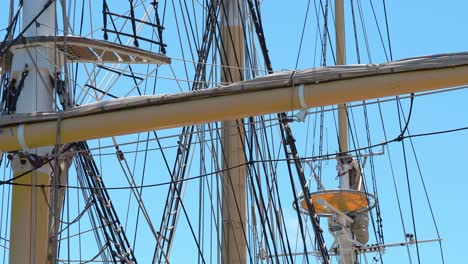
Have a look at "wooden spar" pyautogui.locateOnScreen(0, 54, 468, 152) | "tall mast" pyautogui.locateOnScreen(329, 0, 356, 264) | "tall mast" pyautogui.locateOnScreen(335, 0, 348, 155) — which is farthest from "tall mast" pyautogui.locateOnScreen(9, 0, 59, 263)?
"tall mast" pyautogui.locateOnScreen(335, 0, 348, 155)

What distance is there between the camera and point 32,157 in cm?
1425

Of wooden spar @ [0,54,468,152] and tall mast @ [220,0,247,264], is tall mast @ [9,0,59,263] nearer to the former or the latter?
wooden spar @ [0,54,468,152]

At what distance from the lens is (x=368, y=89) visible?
43.6ft

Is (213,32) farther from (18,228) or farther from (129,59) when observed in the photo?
(18,228)

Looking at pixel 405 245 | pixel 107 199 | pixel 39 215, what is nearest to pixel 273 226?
pixel 107 199

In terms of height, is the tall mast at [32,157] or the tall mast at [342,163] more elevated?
the tall mast at [342,163]

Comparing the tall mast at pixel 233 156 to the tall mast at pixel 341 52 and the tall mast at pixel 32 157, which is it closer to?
the tall mast at pixel 32 157

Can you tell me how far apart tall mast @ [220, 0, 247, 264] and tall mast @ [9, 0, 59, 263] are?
8.11 feet

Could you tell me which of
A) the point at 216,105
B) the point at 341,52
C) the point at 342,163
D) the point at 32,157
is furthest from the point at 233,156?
the point at 341,52

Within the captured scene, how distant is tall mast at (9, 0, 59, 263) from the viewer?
13.8 meters

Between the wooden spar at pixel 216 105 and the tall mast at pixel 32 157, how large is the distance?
319mm

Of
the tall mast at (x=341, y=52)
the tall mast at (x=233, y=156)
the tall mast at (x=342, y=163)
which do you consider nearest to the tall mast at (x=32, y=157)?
the tall mast at (x=233, y=156)

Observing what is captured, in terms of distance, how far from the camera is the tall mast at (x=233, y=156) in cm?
1662

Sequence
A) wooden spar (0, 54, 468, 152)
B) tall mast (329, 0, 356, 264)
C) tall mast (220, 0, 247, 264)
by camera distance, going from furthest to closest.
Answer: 1. tall mast (329, 0, 356, 264)
2. tall mast (220, 0, 247, 264)
3. wooden spar (0, 54, 468, 152)
